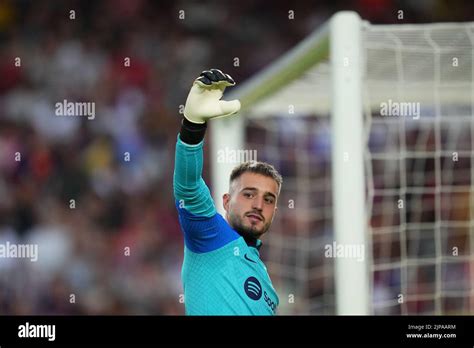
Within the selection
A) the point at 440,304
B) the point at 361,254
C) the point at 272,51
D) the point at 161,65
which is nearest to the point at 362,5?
the point at 272,51

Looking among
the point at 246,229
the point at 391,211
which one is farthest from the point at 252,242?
the point at 391,211

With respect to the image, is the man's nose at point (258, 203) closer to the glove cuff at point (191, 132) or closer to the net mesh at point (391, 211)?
the glove cuff at point (191, 132)

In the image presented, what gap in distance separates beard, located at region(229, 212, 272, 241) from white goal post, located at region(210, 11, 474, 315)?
758 millimetres

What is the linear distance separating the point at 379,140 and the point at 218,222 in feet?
12.3

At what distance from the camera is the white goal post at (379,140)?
129 inches

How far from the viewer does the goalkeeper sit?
7.63 ft

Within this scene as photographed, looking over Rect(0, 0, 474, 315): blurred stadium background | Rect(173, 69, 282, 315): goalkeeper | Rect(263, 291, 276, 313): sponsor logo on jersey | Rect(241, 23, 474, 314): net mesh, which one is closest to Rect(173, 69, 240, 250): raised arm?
Rect(173, 69, 282, 315): goalkeeper

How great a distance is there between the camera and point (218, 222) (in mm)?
2467

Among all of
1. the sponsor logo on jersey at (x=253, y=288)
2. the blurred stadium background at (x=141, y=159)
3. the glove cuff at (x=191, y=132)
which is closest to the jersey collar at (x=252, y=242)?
the sponsor logo on jersey at (x=253, y=288)

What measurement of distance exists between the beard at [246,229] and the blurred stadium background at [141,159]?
116 inches
